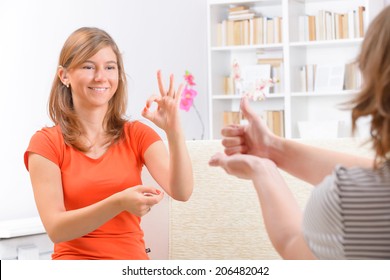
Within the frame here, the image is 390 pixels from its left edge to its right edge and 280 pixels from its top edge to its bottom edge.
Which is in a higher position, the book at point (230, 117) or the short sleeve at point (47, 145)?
the short sleeve at point (47, 145)

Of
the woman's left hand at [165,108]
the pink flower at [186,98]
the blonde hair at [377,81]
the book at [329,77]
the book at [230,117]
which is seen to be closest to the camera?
the blonde hair at [377,81]

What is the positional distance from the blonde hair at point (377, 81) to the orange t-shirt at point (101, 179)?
1.64ft

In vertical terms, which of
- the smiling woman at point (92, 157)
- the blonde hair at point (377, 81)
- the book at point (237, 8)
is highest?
the book at point (237, 8)

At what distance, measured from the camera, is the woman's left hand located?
0.89 meters

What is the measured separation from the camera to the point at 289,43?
307 cm

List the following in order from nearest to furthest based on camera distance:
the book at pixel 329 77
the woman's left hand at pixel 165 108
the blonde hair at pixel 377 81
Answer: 1. the blonde hair at pixel 377 81
2. the woman's left hand at pixel 165 108
3. the book at pixel 329 77

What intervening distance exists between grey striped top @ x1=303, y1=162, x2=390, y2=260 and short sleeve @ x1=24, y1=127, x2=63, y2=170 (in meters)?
0.51

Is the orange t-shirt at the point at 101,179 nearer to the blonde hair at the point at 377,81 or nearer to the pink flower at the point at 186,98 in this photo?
the blonde hair at the point at 377,81

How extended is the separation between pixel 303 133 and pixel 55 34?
173 centimetres

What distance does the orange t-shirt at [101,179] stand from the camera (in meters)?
1.03

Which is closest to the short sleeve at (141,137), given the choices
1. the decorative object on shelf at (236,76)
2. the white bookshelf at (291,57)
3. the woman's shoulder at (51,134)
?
the woman's shoulder at (51,134)

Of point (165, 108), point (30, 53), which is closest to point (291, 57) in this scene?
Result: point (30, 53)

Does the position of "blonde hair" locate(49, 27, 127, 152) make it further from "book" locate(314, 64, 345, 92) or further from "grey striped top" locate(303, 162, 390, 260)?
"book" locate(314, 64, 345, 92)

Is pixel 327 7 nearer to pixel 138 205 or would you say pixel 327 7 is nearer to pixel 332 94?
pixel 332 94
